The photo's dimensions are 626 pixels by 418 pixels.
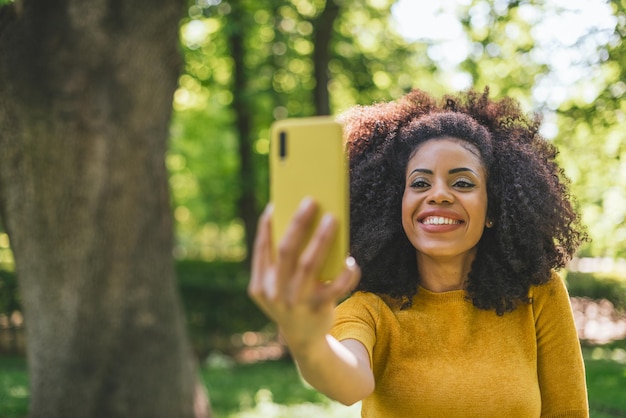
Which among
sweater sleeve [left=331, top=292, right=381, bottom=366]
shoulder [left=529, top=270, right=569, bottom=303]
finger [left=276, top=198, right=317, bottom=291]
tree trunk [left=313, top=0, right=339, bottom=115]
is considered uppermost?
tree trunk [left=313, top=0, right=339, bottom=115]

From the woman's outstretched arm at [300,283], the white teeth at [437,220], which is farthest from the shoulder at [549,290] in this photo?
the woman's outstretched arm at [300,283]

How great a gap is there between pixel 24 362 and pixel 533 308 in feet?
34.1

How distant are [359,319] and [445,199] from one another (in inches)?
18.1

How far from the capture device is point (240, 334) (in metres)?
12.3

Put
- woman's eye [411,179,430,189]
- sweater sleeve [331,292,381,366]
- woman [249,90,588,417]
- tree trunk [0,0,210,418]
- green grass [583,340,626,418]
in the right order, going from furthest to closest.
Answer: green grass [583,340,626,418]
tree trunk [0,0,210,418]
woman's eye [411,179,430,189]
woman [249,90,588,417]
sweater sleeve [331,292,381,366]

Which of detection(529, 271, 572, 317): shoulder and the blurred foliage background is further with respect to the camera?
the blurred foliage background

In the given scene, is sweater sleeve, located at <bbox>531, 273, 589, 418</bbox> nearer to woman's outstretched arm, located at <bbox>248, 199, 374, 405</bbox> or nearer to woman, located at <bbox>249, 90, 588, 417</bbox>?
woman, located at <bbox>249, 90, 588, 417</bbox>

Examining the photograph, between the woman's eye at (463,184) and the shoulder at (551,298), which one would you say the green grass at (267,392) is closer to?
the shoulder at (551,298)

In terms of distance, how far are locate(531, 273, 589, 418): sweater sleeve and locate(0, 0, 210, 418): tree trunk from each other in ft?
10.9

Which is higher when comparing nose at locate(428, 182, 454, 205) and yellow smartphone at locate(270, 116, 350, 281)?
yellow smartphone at locate(270, 116, 350, 281)

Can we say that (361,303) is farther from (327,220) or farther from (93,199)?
(93,199)

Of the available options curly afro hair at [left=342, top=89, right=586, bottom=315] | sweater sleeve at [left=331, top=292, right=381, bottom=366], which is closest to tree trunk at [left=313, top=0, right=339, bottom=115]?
curly afro hair at [left=342, top=89, right=586, bottom=315]

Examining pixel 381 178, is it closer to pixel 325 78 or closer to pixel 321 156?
pixel 321 156

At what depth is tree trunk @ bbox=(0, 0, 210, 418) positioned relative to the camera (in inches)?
185
